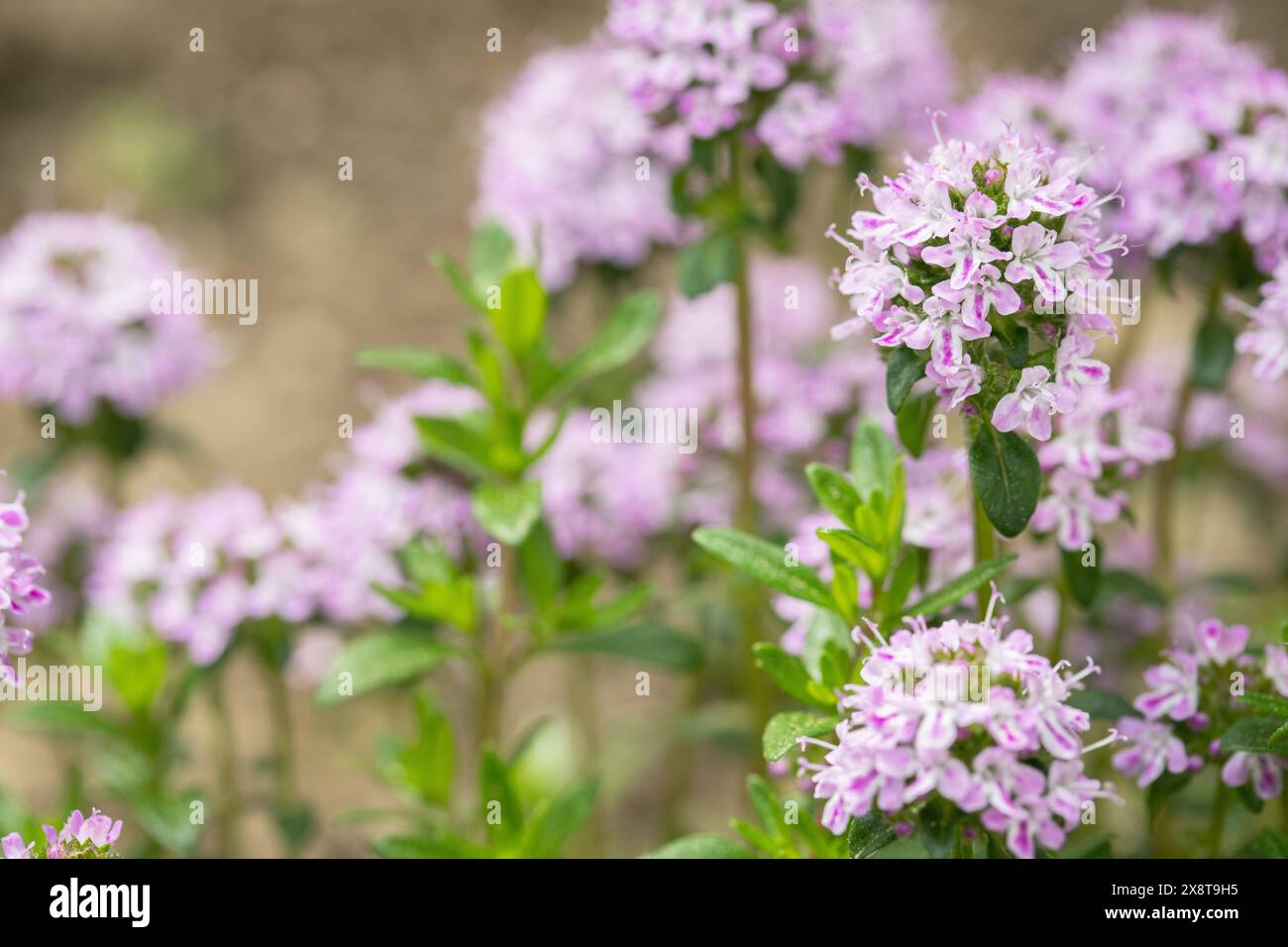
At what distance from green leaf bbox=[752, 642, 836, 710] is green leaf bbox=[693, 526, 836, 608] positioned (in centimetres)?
9

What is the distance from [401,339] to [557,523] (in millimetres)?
2581

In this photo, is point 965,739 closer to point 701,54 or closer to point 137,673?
→ point 701,54

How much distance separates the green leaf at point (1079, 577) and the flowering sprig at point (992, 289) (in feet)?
1.48

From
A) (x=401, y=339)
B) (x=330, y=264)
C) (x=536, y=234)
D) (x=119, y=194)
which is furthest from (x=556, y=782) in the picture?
(x=119, y=194)

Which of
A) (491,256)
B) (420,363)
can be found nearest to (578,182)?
(491,256)

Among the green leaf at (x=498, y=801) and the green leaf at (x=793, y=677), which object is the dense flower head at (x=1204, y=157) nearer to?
the green leaf at (x=793, y=677)

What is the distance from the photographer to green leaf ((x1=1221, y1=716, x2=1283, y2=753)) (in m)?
1.88

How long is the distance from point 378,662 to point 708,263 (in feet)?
3.01

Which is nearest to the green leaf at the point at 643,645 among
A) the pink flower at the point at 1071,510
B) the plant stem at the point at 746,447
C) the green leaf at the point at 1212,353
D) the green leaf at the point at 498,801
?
the plant stem at the point at 746,447

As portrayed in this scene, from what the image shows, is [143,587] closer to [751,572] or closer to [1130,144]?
[751,572]

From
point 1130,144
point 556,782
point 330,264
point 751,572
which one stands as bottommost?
point 556,782

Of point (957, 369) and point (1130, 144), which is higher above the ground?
point (1130, 144)

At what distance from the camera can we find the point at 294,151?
19.8ft
